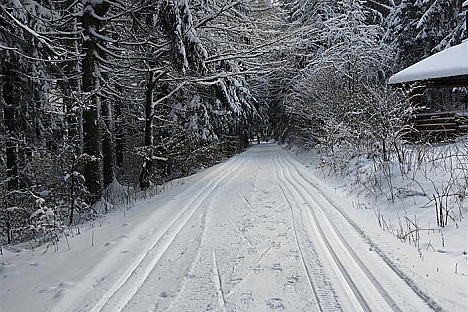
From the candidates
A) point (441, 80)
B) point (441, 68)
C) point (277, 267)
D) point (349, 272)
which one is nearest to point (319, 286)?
point (349, 272)

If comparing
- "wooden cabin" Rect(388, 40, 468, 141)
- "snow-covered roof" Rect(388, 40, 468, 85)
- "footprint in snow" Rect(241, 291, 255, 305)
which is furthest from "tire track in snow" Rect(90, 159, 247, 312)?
"snow-covered roof" Rect(388, 40, 468, 85)

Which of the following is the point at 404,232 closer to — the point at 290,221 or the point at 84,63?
the point at 290,221

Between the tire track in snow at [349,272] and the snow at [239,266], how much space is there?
0.01m

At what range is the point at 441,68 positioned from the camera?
14.4 meters

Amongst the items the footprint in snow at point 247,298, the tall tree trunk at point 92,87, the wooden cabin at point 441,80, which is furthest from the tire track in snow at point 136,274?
the wooden cabin at point 441,80

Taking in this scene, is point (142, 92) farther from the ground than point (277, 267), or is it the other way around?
point (142, 92)

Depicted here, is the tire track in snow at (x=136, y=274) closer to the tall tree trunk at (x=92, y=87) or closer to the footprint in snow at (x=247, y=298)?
the footprint in snow at (x=247, y=298)

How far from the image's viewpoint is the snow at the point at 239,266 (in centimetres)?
345

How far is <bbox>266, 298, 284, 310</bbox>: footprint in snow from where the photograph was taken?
334 centimetres

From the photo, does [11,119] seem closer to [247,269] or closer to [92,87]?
[92,87]

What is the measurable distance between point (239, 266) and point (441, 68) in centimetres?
1356

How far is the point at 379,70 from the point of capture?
23016 millimetres

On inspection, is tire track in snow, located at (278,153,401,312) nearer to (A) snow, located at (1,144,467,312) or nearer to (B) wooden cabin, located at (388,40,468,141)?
(A) snow, located at (1,144,467,312)

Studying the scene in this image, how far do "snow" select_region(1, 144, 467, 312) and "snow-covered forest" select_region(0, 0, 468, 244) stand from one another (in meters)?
1.31
